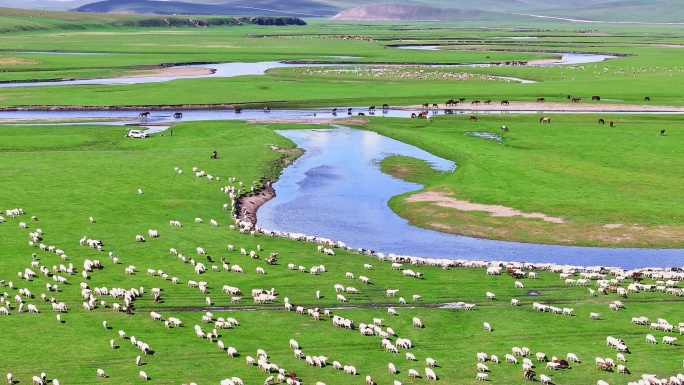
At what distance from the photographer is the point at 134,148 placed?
68188 mm

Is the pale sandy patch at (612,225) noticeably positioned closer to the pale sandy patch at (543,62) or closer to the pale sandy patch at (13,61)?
the pale sandy patch at (543,62)

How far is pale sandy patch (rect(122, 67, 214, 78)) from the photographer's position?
126 metres

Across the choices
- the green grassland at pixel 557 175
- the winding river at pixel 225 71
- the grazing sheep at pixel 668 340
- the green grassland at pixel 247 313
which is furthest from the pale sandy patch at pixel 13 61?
the grazing sheep at pixel 668 340

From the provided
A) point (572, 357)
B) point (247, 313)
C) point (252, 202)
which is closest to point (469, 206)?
point (252, 202)

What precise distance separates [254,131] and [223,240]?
3372 cm

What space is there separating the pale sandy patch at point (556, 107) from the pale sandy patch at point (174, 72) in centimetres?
4524

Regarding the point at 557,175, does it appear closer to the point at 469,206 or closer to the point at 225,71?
the point at 469,206

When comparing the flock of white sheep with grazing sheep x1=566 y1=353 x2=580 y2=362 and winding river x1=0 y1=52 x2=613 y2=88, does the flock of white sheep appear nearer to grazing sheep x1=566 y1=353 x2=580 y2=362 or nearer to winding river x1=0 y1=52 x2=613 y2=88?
grazing sheep x1=566 y1=353 x2=580 y2=362

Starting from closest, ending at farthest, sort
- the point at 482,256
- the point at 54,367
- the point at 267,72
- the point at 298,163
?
the point at 54,367, the point at 482,256, the point at 298,163, the point at 267,72

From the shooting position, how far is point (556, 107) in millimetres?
91000

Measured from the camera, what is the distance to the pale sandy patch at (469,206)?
48344mm

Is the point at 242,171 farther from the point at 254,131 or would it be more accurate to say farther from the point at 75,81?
the point at 75,81

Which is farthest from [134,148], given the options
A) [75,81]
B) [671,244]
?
[75,81]

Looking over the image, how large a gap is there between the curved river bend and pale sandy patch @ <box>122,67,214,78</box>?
59.3 m
